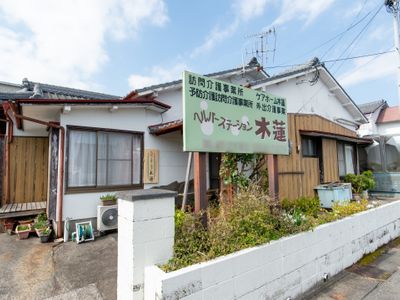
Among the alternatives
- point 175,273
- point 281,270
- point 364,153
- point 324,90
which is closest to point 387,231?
point 281,270

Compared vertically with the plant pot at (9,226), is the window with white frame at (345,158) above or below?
above

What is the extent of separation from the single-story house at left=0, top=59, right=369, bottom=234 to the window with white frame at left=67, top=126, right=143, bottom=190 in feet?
0.07

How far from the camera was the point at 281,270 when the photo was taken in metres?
3.36

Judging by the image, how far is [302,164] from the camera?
7.81 meters

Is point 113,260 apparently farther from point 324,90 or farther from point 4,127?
point 324,90

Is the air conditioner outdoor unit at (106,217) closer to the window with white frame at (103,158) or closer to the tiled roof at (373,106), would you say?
the window with white frame at (103,158)

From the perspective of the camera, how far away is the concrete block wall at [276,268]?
98.8 inches

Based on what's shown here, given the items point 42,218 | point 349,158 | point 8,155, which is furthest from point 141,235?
point 349,158

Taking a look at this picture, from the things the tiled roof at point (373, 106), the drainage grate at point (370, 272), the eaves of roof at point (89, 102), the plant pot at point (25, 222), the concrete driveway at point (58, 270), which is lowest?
the drainage grate at point (370, 272)

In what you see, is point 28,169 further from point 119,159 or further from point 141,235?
point 141,235

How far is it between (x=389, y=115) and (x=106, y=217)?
21.0 meters

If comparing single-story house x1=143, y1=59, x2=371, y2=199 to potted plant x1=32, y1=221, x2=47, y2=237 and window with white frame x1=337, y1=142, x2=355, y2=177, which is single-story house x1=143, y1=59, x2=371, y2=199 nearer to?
window with white frame x1=337, y1=142, x2=355, y2=177

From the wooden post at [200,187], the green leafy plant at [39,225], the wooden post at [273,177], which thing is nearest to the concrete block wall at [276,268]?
the wooden post at [200,187]

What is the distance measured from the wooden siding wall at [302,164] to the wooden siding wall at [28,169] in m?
7.59
